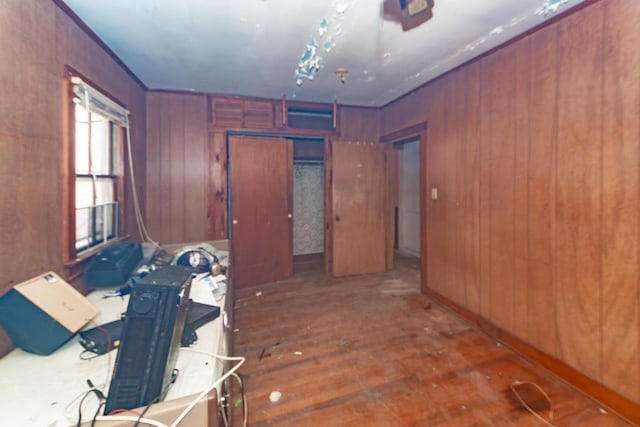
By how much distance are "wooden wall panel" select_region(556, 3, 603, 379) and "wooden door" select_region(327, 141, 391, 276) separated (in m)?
2.40

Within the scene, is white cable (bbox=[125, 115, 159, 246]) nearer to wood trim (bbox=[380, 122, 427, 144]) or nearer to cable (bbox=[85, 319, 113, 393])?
cable (bbox=[85, 319, 113, 393])

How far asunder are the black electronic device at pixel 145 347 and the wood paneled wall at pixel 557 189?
2.41 meters

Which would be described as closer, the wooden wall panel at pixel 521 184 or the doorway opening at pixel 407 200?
the wooden wall panel at pixel 521 184

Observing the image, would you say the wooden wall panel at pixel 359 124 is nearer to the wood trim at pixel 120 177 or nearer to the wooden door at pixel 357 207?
the wooden door at pixel 357 207

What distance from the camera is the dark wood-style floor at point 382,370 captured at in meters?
1.66

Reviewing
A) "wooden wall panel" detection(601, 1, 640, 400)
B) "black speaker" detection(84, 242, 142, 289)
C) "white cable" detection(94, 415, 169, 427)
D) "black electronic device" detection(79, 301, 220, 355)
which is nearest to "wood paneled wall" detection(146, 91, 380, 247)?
"black speaker" detection(84, 242, 142, 289)

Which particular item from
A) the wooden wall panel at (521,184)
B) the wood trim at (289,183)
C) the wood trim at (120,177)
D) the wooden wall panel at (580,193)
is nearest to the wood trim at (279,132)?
the wood trim at (289,183)

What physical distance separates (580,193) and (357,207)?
2610mm

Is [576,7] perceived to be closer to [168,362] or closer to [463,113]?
[463,113]

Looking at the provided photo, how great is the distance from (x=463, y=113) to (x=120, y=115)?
128 inches

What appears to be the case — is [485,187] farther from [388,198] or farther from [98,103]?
[98,103]

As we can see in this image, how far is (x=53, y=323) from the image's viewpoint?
121cm

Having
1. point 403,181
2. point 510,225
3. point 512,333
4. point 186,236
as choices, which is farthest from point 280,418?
point 403,181

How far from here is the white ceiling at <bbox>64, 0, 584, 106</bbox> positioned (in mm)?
1855
